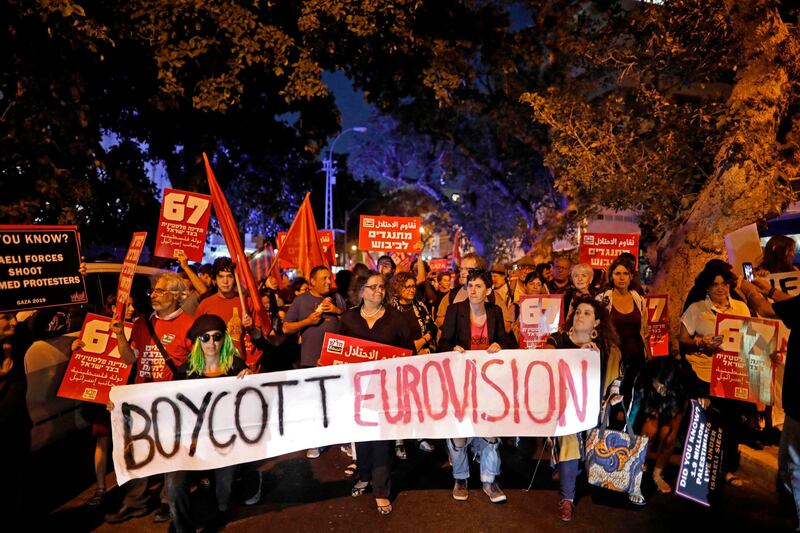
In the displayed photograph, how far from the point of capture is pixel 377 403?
15.9ft

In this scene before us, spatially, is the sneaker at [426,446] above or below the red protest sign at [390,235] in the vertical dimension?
below

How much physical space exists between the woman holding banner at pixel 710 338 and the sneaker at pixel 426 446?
2.73 meters

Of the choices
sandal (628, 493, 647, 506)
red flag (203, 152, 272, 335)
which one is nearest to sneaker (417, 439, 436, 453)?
sandal (628, 493, 647, 506)

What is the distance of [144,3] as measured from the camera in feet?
31.1

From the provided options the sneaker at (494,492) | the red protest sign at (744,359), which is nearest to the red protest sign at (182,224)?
the sneaker at (494,492)

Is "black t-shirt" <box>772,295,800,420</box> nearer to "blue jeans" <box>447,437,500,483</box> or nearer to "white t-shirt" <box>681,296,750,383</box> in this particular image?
"white t-shirt" <box>681,296,750,383</box>

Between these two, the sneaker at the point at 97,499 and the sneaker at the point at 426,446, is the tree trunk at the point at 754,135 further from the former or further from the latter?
the sneaker at the point at 97,499

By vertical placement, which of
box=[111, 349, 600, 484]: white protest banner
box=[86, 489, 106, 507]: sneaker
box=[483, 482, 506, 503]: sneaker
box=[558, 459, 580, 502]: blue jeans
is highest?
box=[111, 349, 600, 484]: white protest banner

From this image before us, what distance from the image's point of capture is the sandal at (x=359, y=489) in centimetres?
524

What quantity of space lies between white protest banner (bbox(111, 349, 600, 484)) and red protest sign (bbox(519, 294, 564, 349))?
1.37 m

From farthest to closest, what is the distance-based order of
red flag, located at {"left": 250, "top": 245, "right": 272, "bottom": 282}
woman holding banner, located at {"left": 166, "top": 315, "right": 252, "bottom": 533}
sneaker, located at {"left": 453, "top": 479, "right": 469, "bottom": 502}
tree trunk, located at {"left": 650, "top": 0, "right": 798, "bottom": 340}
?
1. red flag, located at {"left": 250, "top": 245, "right": 272, "bottom": 282}
2. tree trunk, located at {"left": 650, "top": 0, "right": 798, "bottom": 340}
3. sneaker, located at {"left": 453, "top": 479, "right": 469, "bottom": 502}
4. woman holding banner, located at {"left": 166, "top": 315, "right": 252, "bottom": 533}

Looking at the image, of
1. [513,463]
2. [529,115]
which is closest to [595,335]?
[513,463]

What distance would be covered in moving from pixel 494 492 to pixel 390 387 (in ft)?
4.27

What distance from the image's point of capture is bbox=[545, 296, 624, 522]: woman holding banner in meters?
4.80
